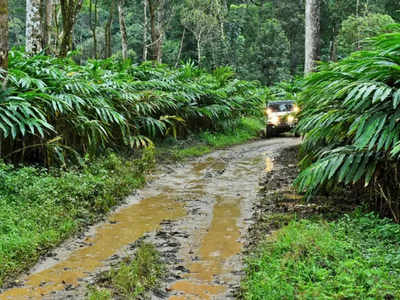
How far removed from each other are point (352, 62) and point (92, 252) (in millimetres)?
4422

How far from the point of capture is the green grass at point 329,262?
3.41 meters

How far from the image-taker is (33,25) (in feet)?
34.6

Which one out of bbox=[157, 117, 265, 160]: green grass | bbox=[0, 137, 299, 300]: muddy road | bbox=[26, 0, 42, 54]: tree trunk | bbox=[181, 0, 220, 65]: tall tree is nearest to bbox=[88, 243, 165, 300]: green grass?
bbox=[0, 137, 299, 300]: muddy road

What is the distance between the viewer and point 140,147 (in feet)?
Answer: 33.0

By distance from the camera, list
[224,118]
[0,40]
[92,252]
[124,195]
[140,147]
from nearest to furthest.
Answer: [92,252]
[0,40]
[124,195]
[140,147]
[224,118]

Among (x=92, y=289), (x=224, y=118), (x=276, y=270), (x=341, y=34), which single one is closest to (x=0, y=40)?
(x=92, y=289)

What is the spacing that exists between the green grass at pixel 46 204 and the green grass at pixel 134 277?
99cm

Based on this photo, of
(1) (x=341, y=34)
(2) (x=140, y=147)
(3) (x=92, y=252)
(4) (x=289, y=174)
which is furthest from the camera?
(1) (x=341, y=34)

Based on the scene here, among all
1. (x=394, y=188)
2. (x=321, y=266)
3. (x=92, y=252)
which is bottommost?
(x=92, y=252)

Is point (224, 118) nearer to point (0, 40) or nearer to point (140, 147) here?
point (140, 147)

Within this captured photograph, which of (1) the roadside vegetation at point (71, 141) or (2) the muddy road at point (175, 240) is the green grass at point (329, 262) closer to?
(2) the muddy road at point (175, 240)

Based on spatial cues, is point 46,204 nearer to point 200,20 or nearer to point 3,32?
point 3,32

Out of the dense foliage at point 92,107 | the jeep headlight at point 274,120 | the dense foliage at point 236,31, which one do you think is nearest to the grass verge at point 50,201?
the dense foliage at point 92,107

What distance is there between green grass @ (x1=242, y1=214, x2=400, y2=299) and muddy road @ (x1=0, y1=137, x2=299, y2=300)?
0.41 metres
